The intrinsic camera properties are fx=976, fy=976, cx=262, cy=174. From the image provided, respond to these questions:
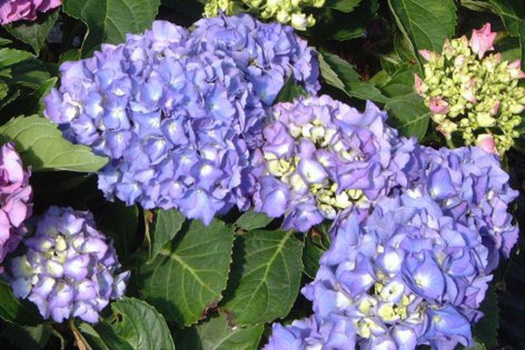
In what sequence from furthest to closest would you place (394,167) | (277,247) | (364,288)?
(277,247)
(394,167)
(364,288)

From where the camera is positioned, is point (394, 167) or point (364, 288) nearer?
point (364, 288)

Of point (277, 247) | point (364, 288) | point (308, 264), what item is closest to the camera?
point (364, 288)

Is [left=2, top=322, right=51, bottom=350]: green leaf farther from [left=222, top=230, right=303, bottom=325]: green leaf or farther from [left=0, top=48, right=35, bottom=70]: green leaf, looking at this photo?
[left=0, top=48, right=35, bottom=70]: green leaf

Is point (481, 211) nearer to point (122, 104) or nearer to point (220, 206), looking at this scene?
point (220, 206)

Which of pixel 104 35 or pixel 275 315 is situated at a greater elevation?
pixel 104 35

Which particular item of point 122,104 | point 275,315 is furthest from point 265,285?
point 122,104

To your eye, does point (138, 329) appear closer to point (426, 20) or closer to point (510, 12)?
point (426, 20)

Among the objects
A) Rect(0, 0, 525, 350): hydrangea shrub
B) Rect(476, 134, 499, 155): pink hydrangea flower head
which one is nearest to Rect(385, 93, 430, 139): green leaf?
Rect(0, 0, 525, 350): hydrangea shrub

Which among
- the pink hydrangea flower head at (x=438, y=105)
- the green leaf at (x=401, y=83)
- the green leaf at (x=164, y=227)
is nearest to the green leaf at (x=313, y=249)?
the green leaf at (x=164, y=227)
